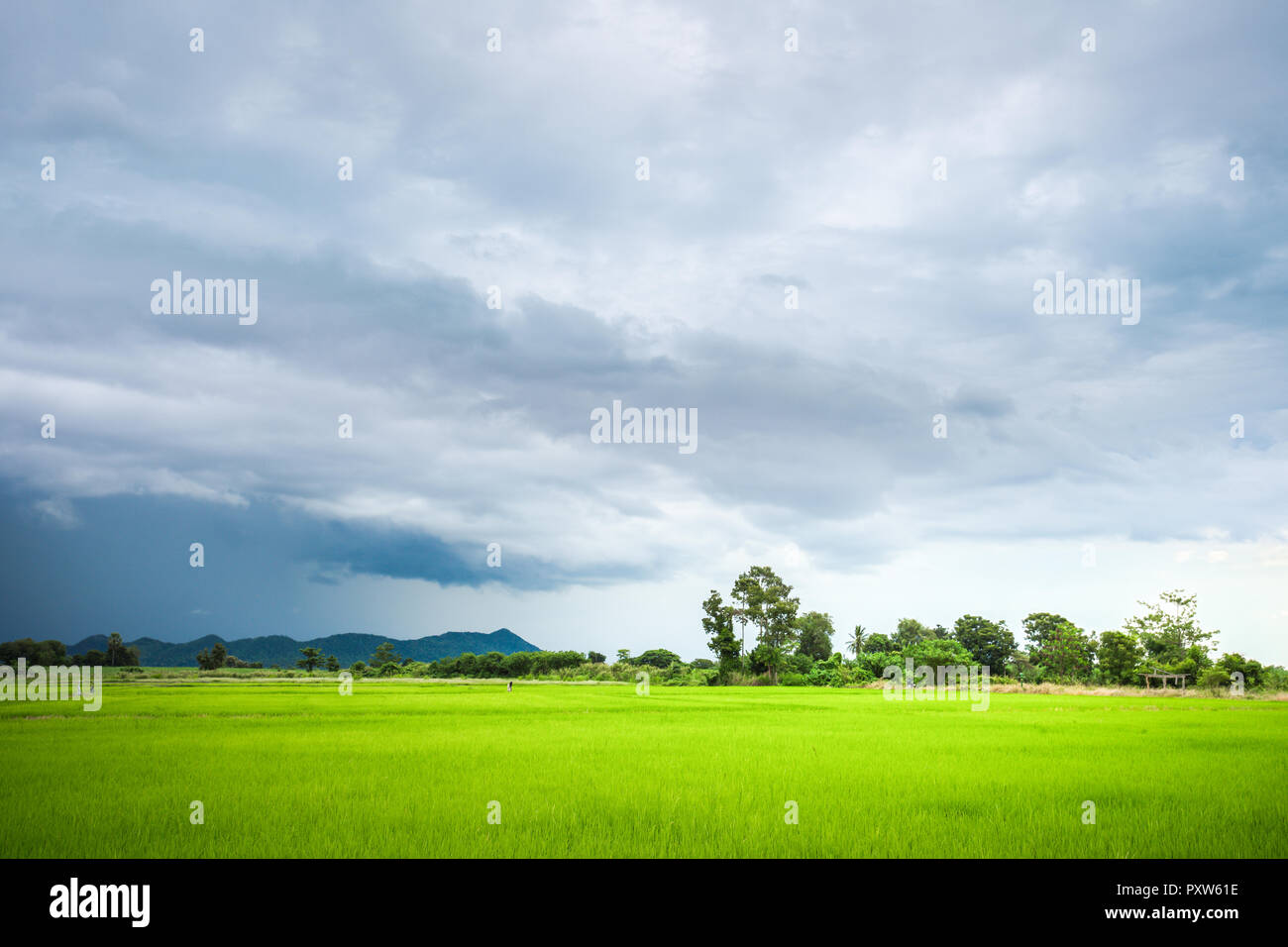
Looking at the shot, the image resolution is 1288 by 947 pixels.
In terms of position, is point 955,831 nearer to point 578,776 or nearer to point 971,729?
point 578,776

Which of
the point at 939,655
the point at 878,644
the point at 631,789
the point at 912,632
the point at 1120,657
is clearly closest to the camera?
the point at 631,789

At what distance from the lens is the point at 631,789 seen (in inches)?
416

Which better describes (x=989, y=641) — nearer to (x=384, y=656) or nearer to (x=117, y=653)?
(x=384, y=656)

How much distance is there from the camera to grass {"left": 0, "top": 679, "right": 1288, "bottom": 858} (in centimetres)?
795

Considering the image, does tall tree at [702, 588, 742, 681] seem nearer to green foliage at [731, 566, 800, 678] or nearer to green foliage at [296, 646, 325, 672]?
green foliage at [731, 566, 800, 678]

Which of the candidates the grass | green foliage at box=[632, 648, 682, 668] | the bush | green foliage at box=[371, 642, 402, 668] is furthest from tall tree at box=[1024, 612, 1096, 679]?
green foliage at box=[371, 642, 402, 668]

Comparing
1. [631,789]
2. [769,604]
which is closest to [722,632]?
[769,604]

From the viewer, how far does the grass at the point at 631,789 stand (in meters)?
7.95

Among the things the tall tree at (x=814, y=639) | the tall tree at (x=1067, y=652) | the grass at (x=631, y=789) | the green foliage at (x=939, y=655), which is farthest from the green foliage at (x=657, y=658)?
the grass at (x=631, y=789)

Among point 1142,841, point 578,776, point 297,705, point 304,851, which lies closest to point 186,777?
point 304,851

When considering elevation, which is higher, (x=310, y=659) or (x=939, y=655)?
(x=939, y=655)

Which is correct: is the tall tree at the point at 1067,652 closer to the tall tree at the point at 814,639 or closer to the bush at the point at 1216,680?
the bush at the point at 1216,680

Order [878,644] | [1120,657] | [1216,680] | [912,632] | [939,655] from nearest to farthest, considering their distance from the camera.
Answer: [1216,680] → [1120,657] → [939,655] → [878,644] → [912,632]
